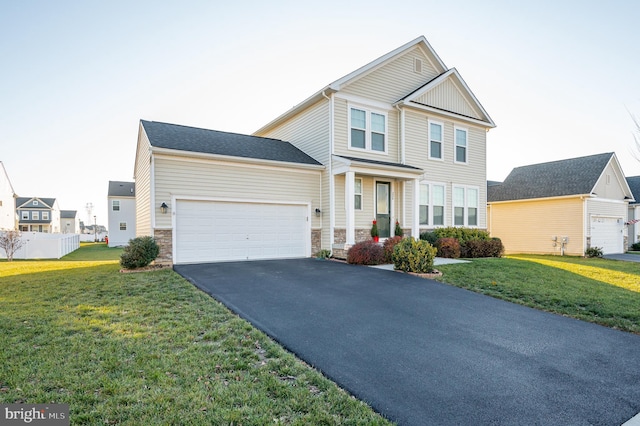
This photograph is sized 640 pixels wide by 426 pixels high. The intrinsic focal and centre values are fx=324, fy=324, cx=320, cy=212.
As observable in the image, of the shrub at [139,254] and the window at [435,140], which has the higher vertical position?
the window at [435,140]

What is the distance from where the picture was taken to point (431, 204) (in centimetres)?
1539

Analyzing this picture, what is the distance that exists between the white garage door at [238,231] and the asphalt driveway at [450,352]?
4.22 metres

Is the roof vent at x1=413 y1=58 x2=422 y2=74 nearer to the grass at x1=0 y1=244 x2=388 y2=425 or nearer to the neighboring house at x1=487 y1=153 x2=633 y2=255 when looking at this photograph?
the neighboring house at x1=487 y1=153 x2=633 y2=255

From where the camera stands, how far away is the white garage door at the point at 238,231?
11141 millimetres

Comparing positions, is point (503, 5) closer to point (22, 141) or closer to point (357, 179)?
point (357, 179)

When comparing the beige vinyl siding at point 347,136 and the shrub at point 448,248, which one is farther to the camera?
the shrub at point 448,248

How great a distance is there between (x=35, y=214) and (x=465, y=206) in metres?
62.8

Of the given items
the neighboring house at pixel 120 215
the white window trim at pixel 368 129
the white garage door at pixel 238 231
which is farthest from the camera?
the neighboring house at pixel 120 215

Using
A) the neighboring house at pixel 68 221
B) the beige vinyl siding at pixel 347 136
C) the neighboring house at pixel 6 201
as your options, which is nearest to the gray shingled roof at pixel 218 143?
the beige vinyl siding at pixel 347 136

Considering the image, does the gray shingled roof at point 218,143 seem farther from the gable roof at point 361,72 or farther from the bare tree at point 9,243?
the bare tree at point 9,243

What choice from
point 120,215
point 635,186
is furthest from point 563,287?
point 120,215

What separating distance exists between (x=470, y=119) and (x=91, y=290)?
1684 centimetres

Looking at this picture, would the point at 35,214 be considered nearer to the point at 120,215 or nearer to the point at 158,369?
the point at 120,215

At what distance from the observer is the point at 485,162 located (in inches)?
683
